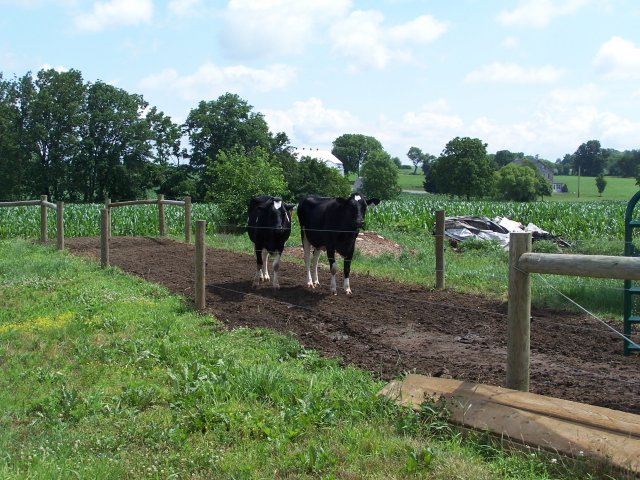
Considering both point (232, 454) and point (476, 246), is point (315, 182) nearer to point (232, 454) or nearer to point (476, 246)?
point (476, 246)

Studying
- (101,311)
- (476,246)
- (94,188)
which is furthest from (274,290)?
(94,188)

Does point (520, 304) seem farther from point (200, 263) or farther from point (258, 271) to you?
point (258, 271)

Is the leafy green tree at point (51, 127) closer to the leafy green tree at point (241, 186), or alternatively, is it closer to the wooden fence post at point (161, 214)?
the leafy green tree at point (241, 186)

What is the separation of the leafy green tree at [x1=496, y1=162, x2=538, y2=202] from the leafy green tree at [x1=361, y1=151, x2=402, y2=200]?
14.2 m

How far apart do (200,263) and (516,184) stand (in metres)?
80.5

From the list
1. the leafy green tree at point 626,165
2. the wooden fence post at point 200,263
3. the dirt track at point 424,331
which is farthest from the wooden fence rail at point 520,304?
the leafy green tree at point 626,165

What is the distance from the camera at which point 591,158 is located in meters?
140

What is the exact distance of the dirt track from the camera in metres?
6.05

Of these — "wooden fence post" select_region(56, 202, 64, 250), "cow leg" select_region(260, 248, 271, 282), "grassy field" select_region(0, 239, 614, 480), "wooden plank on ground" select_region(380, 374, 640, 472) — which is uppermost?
"wooden fence post" select_region(56, 202, 64, 250)

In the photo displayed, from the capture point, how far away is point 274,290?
11242 millimetres

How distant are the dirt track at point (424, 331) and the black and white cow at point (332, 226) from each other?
47cm

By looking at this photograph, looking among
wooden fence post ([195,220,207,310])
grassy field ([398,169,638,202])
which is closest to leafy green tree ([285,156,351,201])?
wooden fence post ([195,220,207,310])

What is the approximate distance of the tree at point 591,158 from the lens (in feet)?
458

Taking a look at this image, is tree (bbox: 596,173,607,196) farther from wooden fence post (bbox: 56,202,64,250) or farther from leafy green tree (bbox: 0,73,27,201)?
wooden fence post (bbox: 56,202,64,250)
